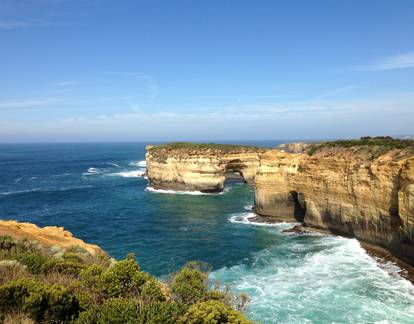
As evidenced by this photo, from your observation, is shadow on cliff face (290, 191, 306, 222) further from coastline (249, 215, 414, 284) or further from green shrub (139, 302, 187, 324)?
green shrub (139, 302, 187, 324)

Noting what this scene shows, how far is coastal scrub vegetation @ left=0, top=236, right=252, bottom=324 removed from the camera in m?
10.2

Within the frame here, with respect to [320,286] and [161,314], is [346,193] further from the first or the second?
[161,314]

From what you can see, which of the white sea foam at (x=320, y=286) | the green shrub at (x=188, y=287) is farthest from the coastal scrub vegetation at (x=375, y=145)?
the green shrub at (x=188, y=287)

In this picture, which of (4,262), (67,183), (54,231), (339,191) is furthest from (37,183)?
(4,262)

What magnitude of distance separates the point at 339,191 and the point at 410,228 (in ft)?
31.6

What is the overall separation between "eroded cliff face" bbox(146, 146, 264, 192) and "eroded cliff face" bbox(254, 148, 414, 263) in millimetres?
22400

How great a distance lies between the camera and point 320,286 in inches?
1017

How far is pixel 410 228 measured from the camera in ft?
91.5

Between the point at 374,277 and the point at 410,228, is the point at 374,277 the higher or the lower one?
the lower one

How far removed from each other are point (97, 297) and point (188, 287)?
12.6 ft

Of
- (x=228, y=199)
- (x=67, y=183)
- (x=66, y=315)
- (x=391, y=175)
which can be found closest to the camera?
(x=66, y=315)

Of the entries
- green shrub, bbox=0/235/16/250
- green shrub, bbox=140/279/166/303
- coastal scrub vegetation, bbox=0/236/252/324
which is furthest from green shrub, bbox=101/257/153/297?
green shrub, bbox=0/235/16/250

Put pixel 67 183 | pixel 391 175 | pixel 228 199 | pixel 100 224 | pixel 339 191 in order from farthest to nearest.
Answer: pixel 67 183
pixel 228 199
pixel 100 224
pixel 339 191
pixel 391 175

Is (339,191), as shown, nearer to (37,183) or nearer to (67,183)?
(67,183)
